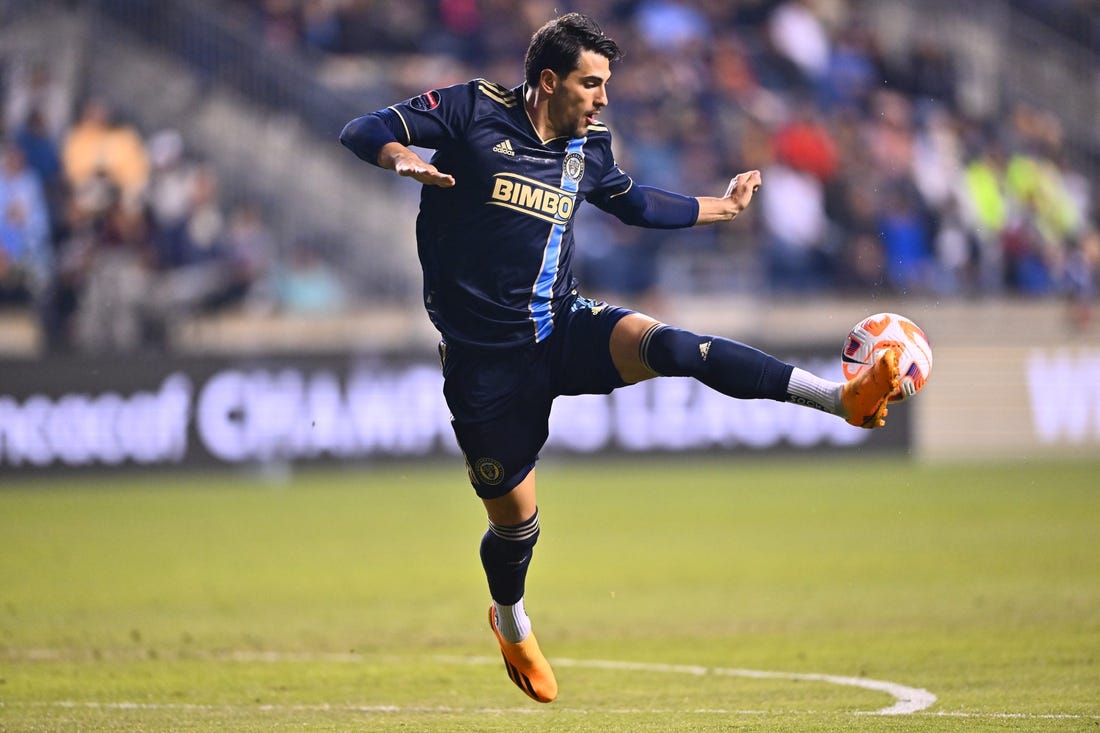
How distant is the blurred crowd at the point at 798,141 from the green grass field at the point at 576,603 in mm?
3348

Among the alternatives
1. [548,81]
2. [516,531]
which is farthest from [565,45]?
[516,531]

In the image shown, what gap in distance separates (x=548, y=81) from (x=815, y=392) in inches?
70.6

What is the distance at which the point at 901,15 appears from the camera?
25.8 metres

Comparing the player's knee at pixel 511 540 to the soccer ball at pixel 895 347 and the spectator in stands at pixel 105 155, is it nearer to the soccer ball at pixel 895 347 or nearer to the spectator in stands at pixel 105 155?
the soccer ball at pixel 895 347

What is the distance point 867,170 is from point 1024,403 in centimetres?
394

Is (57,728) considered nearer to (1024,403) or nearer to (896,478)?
(896,478)

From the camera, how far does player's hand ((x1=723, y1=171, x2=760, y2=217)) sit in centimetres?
785

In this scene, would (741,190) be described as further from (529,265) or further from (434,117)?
(434,117)

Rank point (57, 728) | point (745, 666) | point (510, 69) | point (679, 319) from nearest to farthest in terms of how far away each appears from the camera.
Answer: point (57, 728) → point (745, 666) → point (679, 319) → point (510, 69)

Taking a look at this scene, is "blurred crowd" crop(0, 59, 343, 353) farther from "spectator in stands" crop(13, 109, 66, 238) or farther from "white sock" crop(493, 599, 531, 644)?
"white sock" crop(493, 599, 531, 644)

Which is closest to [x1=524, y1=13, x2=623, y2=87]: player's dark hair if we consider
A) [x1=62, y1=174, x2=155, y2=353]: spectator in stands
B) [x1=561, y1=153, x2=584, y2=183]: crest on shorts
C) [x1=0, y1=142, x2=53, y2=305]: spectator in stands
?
[x1=561, y1=153, x2=584, y2=183]: crest on shorts

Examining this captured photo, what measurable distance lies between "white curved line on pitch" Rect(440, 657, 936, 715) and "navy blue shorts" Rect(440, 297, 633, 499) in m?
1.79

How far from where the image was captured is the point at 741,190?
25.9ft

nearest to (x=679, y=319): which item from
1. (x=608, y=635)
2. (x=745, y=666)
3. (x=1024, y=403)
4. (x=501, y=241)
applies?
(x=1024, y=403)
